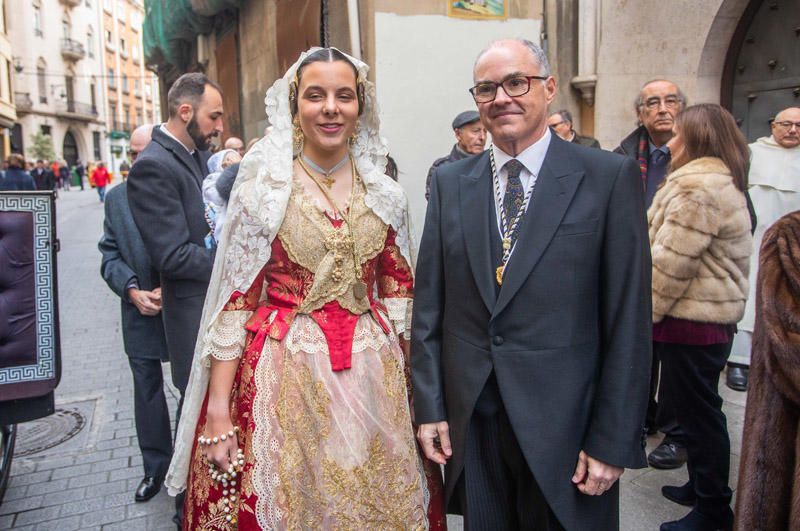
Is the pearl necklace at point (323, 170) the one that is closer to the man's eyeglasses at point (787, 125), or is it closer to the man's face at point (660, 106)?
the man's face at point (660, 106)

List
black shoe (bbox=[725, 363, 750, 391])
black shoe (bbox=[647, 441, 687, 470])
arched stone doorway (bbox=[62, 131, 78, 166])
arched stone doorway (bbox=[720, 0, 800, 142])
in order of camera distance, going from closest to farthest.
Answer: black shoe (bbox=[647, 441, 687, 470]) → black shoe (bbox=[725, 363, 750, 391]) → arched stone doorway (bbox=[720, 0, 800, 142]) → arched stone doorway (bbox=[62, 131, 78, 166])

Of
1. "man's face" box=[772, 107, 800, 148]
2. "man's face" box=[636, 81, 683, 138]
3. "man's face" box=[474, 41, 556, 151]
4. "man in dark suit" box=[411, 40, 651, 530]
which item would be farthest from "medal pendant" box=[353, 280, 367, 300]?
"man's face" box=[772, 107, 800, 148]

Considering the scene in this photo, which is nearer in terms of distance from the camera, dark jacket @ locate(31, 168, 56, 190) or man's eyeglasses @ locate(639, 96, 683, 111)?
man's eyeglasses @ locate(639, 96, 683, 111)

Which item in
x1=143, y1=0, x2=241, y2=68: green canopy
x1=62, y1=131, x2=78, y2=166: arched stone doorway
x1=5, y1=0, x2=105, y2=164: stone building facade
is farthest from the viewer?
x1=62, y1=131, x2=78, y2=166: arched stone doorway

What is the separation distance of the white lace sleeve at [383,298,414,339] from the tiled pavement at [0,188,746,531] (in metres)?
1.46

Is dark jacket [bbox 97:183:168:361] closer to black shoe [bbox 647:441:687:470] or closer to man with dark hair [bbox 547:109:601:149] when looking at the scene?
black shoe [bbox 647:441:687:470]

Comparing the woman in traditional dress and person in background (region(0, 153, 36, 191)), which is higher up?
person in background (region(0, 153, 36, 191))

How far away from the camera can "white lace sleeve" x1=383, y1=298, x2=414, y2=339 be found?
2334 mm

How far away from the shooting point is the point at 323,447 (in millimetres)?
2066

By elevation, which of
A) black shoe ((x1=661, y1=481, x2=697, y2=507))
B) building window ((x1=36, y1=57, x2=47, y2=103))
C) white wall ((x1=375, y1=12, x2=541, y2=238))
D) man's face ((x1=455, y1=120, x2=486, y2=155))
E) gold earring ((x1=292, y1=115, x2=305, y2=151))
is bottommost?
black shoe ((x1=661, y1=481, x2=697, y2=507))

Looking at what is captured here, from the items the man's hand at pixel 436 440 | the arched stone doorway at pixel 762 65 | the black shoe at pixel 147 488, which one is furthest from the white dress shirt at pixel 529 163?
the arched stone doorway at pixel 762 65

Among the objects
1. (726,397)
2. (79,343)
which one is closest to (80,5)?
(79,343)

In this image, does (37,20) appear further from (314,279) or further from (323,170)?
(314,279)

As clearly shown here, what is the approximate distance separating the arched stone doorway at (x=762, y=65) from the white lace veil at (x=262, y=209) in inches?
189
